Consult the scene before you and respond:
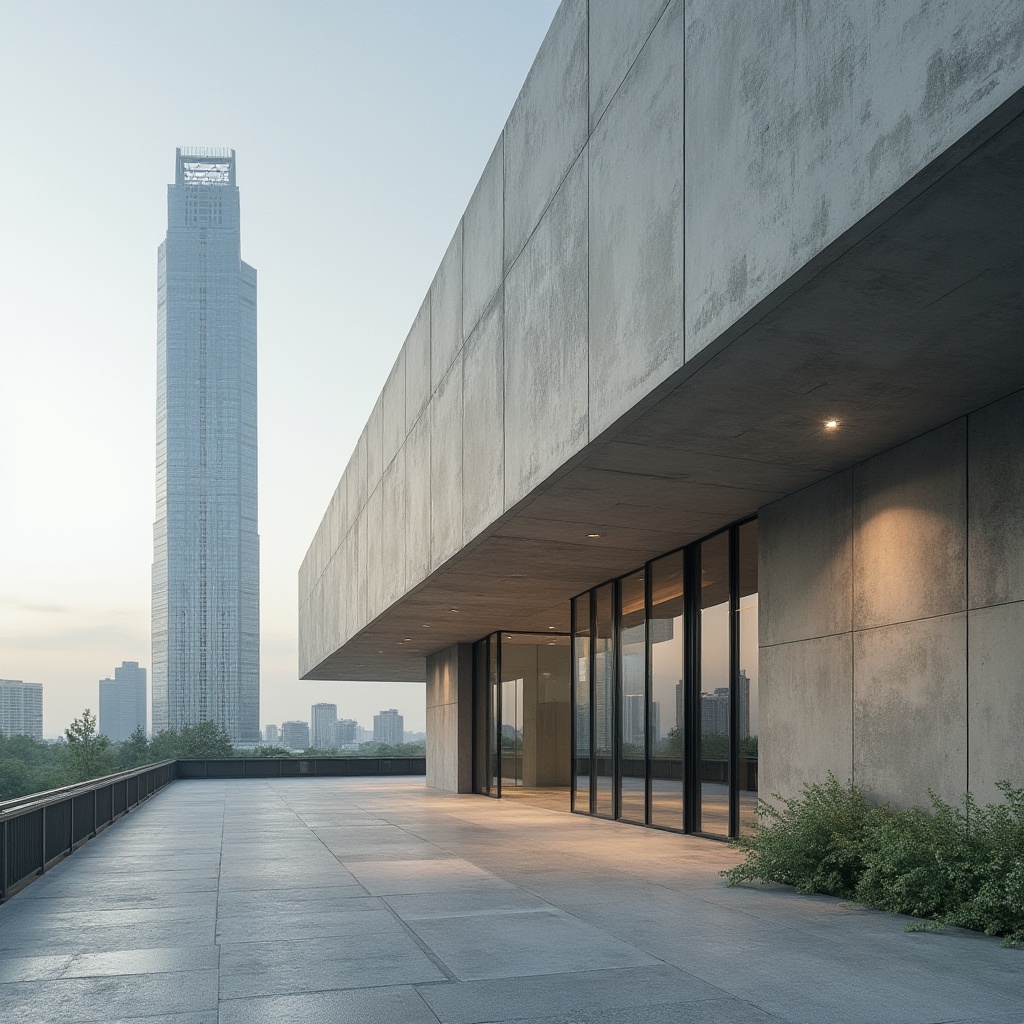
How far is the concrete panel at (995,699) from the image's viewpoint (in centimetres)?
871

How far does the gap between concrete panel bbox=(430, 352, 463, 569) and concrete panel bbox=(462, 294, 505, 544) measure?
35 centimetres

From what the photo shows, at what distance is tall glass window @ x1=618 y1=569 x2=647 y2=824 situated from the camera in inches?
709

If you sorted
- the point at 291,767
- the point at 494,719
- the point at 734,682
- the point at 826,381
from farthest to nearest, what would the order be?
the point at 291,767 → the point at 494,719 → the point at 734,682 → the point at 826,381

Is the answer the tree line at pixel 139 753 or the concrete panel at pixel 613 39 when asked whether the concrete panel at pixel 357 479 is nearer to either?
the concrete panel at pixel 613 39

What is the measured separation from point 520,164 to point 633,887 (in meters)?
7.60

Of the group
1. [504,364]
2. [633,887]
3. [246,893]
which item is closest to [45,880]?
[246,893]

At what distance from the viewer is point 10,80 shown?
91562mm

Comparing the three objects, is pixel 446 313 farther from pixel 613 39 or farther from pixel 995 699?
pixel 995 699

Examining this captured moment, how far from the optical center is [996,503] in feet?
29.9

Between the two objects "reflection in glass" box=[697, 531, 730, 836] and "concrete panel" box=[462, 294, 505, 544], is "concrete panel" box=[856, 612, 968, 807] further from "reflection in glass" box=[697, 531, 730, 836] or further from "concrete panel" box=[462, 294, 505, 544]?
"concrete panel" box=[462, 294, 505, 544]

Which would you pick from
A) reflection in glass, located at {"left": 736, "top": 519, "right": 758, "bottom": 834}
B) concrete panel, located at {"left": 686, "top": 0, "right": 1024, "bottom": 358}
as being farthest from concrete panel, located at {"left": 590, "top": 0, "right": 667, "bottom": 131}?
reflection in glass, located at {"left": 736, "top": 519, "right": 758, "bottom": 834}

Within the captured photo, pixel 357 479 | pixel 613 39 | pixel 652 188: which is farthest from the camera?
pixel 357 479

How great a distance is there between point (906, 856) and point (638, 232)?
17.4 feet

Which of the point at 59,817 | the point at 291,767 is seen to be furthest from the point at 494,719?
the point at 291,767
